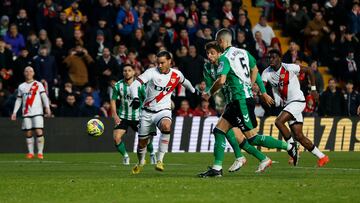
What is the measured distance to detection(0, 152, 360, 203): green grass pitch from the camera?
43.6 ft

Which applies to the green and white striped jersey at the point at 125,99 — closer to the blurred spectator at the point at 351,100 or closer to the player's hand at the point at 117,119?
the player's hand at the point at 117,119

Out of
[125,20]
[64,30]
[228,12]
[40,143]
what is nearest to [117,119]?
[40,143]

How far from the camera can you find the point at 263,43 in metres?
35.3

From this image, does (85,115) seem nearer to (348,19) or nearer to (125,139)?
(125,139)

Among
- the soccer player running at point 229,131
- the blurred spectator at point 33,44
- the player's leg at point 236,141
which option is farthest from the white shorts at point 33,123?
the player's leg at point 236,141

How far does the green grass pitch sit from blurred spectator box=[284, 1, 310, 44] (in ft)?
51.7

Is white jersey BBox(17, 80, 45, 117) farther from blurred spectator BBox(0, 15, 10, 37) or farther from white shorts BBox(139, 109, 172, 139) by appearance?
white shorts BBox(139, 109, 172, 139)

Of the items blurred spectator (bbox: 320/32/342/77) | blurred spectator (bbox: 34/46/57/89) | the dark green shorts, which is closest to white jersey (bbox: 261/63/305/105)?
the dark green shorts

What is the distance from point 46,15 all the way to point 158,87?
12578 millimetres

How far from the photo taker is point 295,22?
3766cm

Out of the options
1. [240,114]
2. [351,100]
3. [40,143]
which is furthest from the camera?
[351,100]

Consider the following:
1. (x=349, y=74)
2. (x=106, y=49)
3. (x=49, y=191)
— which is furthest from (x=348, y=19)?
(x=49, y=191)

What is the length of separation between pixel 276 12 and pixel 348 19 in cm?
297

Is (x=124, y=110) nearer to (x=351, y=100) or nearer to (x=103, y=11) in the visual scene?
(x=103, y=11)
